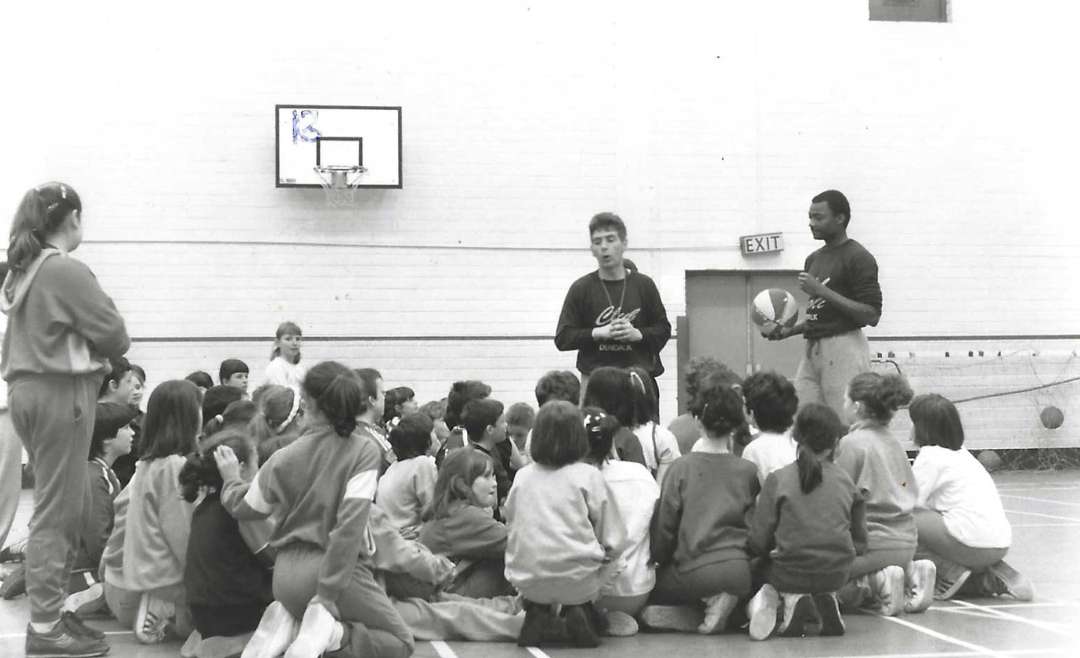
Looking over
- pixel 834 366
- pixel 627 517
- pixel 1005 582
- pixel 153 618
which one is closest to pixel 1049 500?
pixel 834 366

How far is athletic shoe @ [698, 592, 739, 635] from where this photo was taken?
4531 millimetres

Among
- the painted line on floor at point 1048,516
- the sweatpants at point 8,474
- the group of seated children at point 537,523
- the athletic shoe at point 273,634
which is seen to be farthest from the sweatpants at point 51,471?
the painted line on floor at point 1048,516

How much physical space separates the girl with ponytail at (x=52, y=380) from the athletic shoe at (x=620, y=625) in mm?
1871

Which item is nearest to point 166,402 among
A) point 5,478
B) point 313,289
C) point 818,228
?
point 5,478

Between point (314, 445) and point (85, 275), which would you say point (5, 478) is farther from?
point (314, 445)

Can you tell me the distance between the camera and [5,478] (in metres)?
4.86

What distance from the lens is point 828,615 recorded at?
450 cm

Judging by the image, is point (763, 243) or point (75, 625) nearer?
point (75, 625)

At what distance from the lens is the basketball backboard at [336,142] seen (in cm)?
1077

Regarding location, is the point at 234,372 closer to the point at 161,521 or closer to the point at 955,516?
the point at 161,521

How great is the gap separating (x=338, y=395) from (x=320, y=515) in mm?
404

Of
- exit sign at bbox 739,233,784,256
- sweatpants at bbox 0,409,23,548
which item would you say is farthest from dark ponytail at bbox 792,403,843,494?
exit sign at bbox 739,233,784,256

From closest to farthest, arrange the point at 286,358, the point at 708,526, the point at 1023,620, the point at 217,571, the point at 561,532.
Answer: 1. the point at 217,571
2. the point at 561,532
3. the point at 708,526
4. the point at 1023,620
5. the point at 286,358

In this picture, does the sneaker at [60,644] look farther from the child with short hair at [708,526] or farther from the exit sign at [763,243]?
the exit sign at [763,243]
